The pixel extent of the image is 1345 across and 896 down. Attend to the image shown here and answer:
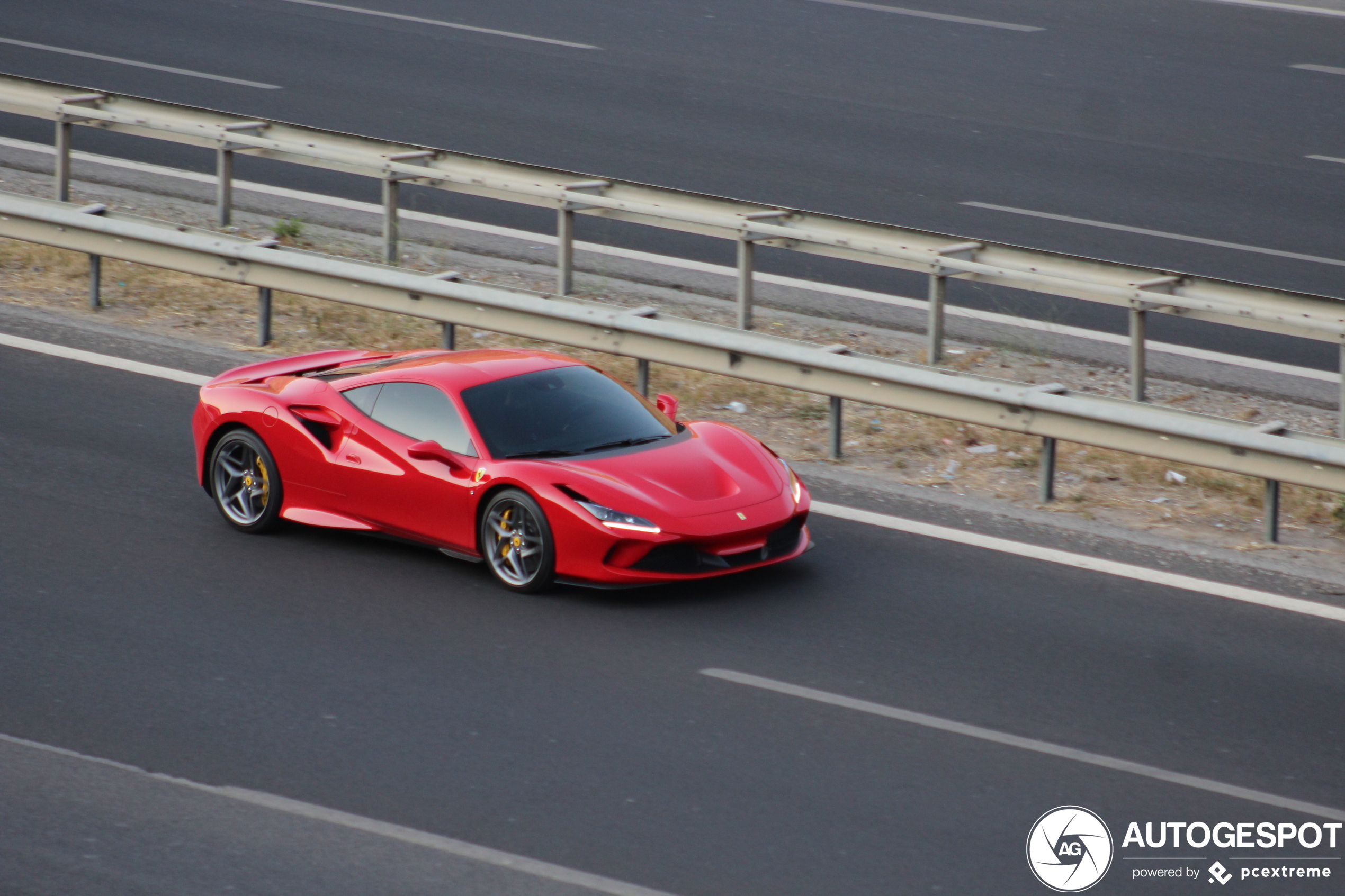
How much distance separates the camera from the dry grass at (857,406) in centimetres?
1123

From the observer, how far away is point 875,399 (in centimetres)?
1149

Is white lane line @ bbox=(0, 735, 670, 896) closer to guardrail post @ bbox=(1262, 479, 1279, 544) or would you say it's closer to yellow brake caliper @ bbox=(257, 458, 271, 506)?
yellow brake caliper @ bbox=(257, 458, 271, 506)

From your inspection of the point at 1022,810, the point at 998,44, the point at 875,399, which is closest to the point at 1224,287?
the point at 875,399

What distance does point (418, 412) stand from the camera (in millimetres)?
9906

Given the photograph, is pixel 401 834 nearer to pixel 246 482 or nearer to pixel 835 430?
pixel 246 482

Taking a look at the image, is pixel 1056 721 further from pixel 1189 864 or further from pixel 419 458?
pixel 419 458

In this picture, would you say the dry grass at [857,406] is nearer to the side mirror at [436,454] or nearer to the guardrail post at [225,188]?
the guardrail post at [225,188]

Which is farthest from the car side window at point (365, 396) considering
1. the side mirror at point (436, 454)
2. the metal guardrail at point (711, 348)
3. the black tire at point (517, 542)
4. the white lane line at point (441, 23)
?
the white lane line at point (441, 23)

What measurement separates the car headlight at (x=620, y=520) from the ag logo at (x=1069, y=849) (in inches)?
111

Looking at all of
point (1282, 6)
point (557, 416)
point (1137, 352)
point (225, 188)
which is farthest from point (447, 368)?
point (1282, 6)

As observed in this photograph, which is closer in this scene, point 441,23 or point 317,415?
point 317,415

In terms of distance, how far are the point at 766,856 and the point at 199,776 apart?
95.1 inches

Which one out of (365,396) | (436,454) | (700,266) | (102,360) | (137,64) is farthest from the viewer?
(137,64)

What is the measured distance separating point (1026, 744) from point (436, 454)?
3.63 m
